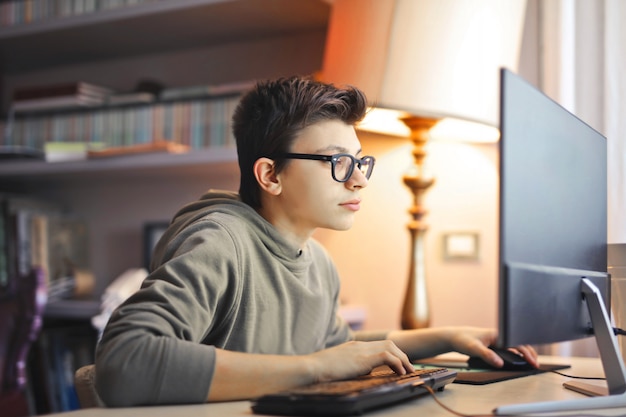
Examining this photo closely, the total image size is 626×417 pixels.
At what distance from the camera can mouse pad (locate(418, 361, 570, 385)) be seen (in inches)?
47.3

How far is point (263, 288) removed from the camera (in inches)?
50.9

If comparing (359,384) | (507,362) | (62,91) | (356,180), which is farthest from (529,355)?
(62,91)

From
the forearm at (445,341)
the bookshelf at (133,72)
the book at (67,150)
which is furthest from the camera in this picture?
the book at (67,150)

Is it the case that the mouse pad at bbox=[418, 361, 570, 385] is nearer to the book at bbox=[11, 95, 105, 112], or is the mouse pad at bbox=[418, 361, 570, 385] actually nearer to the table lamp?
the table lamp

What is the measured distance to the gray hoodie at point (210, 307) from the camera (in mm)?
938

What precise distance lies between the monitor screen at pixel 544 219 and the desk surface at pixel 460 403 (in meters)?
0.11

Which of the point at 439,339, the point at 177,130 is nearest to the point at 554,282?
the point at 439,339

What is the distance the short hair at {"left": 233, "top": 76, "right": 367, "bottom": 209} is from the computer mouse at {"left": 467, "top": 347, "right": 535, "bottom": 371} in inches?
18.5

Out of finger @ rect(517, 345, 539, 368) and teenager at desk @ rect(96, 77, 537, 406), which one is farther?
finger @ rect(517, 345, 539, 368)

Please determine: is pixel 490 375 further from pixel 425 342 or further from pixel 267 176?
pixel 267 176

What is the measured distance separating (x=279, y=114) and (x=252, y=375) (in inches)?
20.0

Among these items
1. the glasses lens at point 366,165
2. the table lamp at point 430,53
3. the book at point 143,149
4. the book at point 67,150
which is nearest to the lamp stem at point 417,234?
the table lamp at point 430,53

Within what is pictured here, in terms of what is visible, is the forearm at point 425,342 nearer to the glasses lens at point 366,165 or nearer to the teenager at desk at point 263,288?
the teenager at desk at point 263,288

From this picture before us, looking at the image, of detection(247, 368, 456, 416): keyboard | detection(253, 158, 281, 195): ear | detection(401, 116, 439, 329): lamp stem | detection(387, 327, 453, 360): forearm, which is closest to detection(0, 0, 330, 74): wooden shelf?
detection(401, 116, 439, 329): lamp stem
